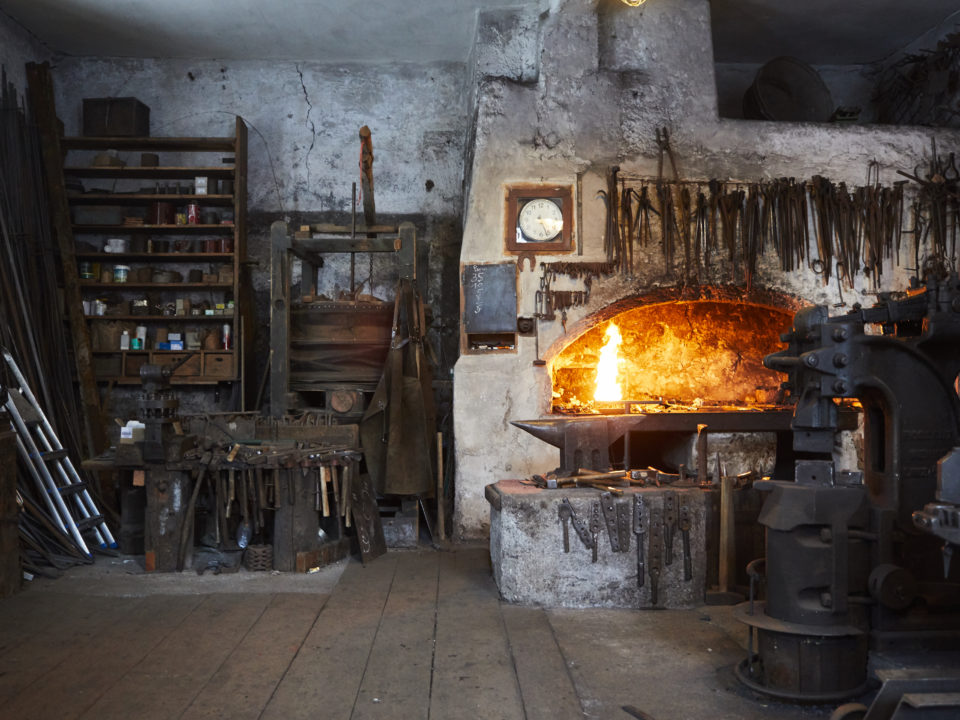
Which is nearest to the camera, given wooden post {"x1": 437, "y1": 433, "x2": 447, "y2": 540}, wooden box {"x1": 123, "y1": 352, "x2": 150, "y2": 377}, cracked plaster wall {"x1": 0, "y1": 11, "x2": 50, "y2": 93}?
wooden post {"x1": 437, "y1": 433, "x2": 447, "y2": 540}

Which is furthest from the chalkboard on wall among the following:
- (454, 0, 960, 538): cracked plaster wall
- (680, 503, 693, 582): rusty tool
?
(680, 503, 693, 582): rusty tool

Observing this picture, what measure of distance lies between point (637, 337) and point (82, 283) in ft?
16.0

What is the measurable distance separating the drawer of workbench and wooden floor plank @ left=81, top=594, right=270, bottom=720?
287 centimetres

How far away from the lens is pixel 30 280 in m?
6.69

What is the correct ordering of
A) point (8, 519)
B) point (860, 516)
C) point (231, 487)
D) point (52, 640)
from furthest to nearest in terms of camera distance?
point (231, 487), point (8, 519), point (52, 640), point (860, 516)

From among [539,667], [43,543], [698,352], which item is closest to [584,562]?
[539,667]

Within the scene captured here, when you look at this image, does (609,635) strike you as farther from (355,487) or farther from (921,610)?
(355,487)

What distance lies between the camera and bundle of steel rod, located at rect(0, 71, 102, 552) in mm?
6312

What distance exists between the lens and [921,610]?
3416mm

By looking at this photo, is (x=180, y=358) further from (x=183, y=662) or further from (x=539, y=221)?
(x=183, y=662)

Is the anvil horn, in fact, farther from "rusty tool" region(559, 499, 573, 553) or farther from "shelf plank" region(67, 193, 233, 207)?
"shelf plank" region(67, 193, 233, 207)

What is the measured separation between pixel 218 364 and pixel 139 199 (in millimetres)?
1633

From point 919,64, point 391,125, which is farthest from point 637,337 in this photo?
point 919,64

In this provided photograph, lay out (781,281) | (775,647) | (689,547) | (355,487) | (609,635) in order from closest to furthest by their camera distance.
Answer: (775,647) → (609,635) → (689,547) → (355,487) → (781,281)
